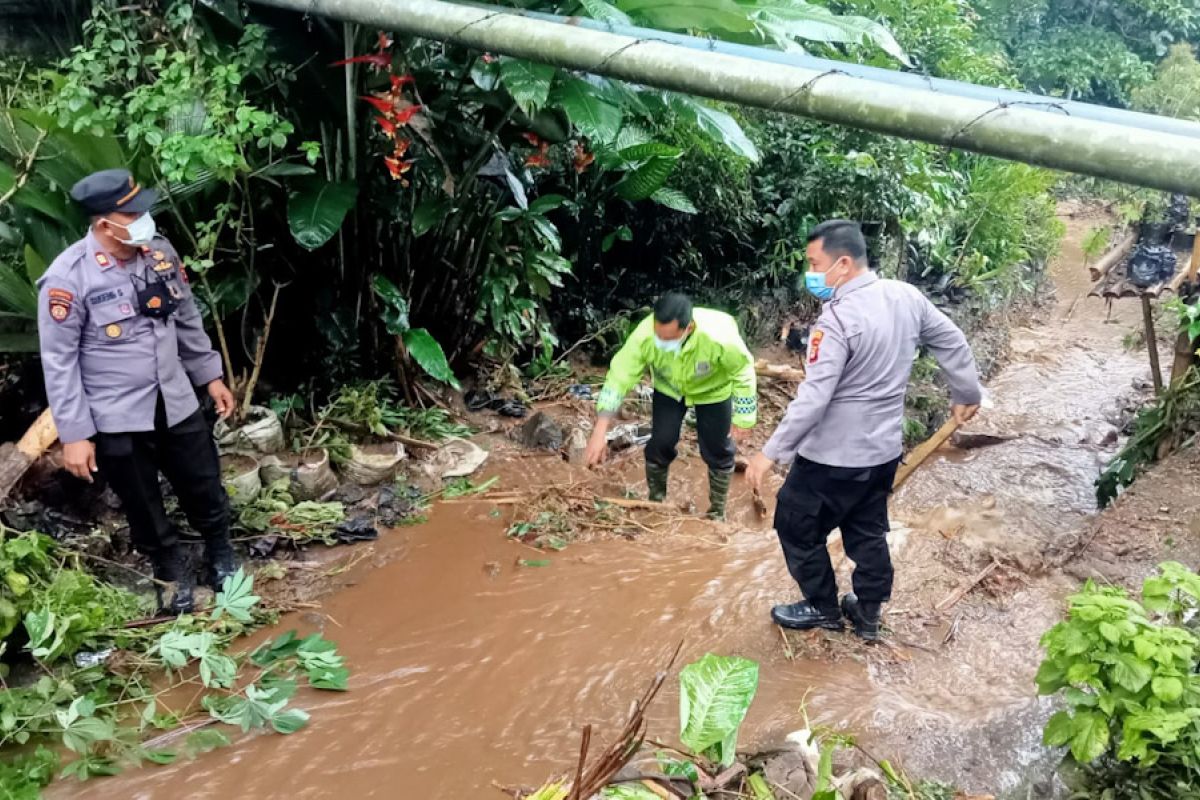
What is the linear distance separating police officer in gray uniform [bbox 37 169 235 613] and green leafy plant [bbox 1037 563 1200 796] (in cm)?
319

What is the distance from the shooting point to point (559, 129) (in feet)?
16.8

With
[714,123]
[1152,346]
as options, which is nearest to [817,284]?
[714,123]

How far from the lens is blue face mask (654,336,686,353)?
3949mm

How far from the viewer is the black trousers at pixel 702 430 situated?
4.50 m

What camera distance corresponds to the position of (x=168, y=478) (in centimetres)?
348

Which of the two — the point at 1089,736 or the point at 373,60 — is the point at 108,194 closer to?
the point at 373,60

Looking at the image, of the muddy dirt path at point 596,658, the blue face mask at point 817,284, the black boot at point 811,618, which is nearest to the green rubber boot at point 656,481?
the muddy dirt path at point 596,658

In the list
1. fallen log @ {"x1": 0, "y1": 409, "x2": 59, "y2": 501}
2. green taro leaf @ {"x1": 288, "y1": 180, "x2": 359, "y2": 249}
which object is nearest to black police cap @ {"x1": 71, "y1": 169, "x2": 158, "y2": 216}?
fallen log @ {"x1": 0, "y1": 409, "x2": 59, "y2": 501}

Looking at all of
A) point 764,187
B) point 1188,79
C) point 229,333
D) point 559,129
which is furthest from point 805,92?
point 1188,79

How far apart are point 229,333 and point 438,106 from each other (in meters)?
1.82

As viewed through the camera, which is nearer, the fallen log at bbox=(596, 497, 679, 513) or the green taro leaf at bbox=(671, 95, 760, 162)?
the green taro leaf at bbox=(671, 95, 760, 162)

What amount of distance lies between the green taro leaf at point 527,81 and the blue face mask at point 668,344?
3.94 feet

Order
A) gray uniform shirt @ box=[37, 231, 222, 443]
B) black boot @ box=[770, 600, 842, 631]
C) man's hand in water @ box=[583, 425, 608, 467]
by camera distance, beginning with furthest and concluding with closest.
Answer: man's hand in water @ box=[583, 425, 608, 467] → black boot @ box=[770, 600, 842, 631] → gray uniform shirt @ box=[37, 231, 222, 443]

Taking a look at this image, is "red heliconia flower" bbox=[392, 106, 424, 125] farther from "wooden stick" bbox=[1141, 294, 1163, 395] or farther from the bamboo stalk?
the bamboo stalk
